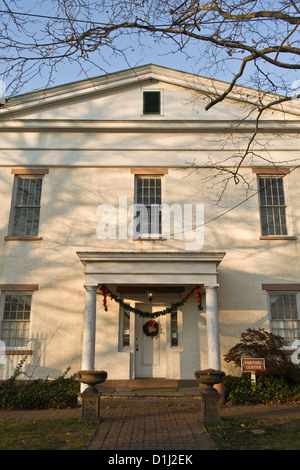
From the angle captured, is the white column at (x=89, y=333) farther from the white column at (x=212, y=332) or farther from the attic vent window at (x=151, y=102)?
the attic vent window at (x=151, y=102)

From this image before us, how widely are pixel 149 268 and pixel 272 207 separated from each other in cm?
544

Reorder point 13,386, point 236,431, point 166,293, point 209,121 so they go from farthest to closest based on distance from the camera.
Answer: point 209,121, point 166,293, point 13,386, point 236,431

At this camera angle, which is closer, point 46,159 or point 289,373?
point 289,373

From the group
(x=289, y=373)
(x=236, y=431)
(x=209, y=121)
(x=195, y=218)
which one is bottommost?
(x=236, y=431)

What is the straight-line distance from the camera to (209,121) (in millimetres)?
14023

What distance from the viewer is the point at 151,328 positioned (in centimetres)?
1298

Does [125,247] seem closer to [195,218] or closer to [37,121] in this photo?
[195,218]

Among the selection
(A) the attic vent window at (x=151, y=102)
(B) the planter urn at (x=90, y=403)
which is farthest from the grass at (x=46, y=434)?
(A) the attic vent window at (x=151, y=102)

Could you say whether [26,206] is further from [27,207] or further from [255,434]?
[255,434]

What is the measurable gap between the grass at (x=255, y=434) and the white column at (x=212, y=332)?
2.08 metres

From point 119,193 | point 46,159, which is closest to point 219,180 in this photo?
point 119,193

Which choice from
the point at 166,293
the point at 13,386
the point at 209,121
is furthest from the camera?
the point at 209,121

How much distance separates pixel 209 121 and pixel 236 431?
33.9ft
